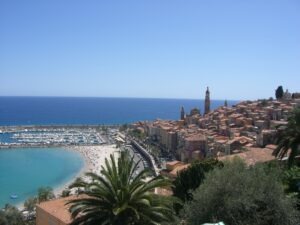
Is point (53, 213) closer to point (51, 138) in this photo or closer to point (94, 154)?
point (94, 154)

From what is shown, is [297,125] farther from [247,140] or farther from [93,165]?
[93,165]

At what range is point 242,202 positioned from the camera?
794cm

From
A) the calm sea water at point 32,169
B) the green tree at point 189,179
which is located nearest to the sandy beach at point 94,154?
the calm sea water at point 32,169

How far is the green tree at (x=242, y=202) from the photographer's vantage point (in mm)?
7910

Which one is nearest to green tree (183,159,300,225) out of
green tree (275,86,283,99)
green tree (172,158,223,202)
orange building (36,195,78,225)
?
orange building (36,195,78,225)

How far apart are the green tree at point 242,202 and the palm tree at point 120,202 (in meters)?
0.85

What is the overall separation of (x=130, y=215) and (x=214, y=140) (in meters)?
48.3

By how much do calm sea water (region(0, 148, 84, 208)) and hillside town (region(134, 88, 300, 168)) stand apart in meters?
16.5

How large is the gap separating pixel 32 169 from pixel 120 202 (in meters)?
51.8

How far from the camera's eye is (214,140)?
181 ft

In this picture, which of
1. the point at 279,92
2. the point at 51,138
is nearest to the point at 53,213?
the point at 279,92

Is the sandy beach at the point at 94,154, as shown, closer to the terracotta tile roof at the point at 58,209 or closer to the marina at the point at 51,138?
the marina at the point at 51,138

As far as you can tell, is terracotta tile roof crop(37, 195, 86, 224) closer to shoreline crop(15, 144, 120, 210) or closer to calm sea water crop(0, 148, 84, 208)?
calm sea water crop(0, 148, 84, 208)

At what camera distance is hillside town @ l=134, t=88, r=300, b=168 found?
4872 cm
